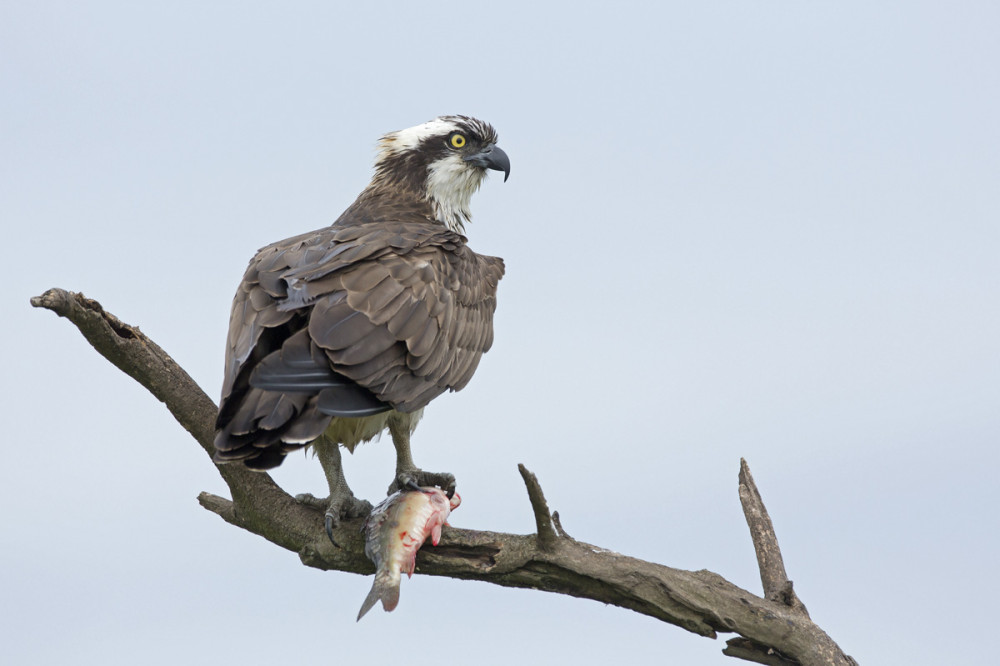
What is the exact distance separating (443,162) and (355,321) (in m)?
2.83

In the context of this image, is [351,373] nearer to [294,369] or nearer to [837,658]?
[294,369]

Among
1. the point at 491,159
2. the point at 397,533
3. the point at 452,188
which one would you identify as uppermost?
the point at 491,159

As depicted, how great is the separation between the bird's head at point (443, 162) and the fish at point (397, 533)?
2.63m

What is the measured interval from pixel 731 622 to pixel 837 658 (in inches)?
23.4

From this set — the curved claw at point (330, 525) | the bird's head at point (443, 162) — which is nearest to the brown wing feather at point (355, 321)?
the curved claw at point (330, 525)

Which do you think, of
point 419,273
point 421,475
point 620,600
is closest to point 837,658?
point 620,600

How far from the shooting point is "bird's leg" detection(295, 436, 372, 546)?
258 inches

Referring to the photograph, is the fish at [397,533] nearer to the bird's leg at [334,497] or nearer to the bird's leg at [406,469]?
the bird's leg at [334,497]

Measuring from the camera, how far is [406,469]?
6977mm

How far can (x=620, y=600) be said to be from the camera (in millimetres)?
6223

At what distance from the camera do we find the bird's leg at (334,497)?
6559 mm

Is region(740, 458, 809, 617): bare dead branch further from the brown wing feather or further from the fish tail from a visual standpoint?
the fish tail

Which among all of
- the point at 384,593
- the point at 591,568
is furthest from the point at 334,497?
the point at 591,568

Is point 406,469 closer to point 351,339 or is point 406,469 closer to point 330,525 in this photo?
point 330,525
